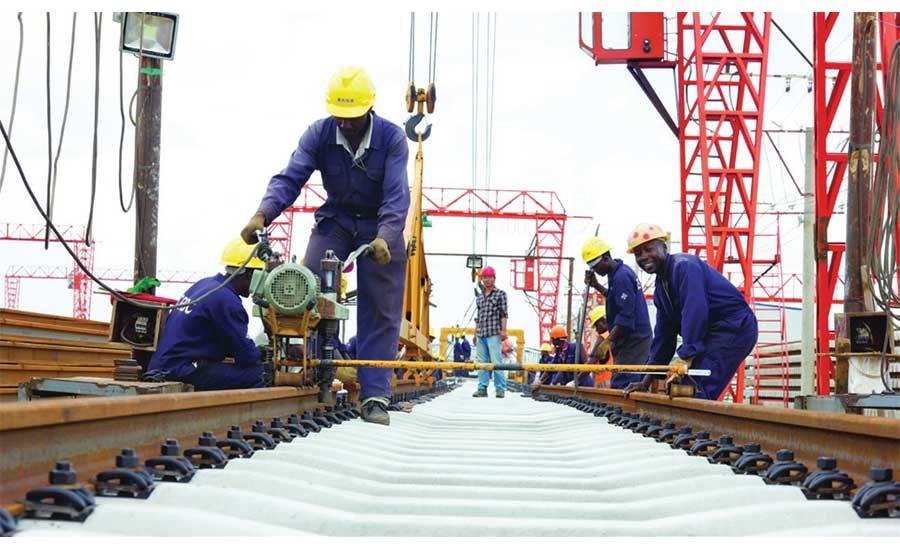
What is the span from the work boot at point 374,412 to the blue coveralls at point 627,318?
419 cm

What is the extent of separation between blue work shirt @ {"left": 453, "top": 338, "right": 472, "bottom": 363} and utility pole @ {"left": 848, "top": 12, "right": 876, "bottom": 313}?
19711 mm

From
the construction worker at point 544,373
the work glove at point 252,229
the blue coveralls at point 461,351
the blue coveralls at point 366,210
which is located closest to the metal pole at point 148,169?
the blue coveralls at point 366,210

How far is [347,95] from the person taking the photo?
214 inches

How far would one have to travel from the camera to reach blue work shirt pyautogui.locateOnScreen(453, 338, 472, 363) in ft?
98.3

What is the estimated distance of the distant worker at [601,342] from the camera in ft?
34.6

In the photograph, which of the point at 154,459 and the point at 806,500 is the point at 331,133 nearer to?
the point at 154,459

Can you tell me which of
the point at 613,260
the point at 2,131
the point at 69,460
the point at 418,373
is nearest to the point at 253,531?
the point at 69,460

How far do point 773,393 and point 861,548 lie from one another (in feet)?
69.0

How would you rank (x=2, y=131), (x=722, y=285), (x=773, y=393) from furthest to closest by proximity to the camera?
(x=773, y=393) < (x=722, y=285) < (x=2, y=131)

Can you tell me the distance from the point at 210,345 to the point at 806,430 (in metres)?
3.60

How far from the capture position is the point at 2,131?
3.94m

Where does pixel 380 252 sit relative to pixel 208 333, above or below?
above

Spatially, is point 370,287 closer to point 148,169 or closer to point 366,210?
point 366,210

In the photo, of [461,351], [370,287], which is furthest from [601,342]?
[461,351]
